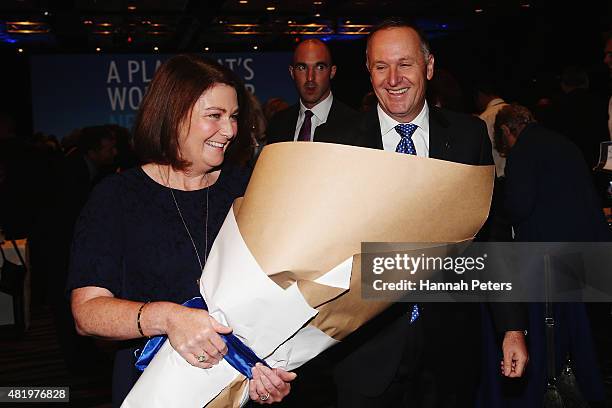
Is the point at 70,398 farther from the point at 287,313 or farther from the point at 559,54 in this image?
the point at 559,54

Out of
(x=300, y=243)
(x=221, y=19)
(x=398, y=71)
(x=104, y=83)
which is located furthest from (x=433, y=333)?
(x=221, y=19)

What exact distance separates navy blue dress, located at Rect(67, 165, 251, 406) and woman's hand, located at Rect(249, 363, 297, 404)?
0.33 meters

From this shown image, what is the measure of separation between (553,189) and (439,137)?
1.36 metres

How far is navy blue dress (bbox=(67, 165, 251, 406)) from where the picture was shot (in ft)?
4.97

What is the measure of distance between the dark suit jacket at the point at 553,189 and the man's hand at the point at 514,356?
1.33m

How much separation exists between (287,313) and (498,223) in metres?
0.99

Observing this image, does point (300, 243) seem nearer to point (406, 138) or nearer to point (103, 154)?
point (406, 138)

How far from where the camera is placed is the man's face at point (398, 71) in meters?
2.05

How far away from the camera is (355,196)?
3.90 ft

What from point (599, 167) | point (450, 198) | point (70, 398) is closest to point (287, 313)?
point (450, 198)

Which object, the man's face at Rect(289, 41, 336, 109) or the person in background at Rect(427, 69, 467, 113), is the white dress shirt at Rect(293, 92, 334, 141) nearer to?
the man's face at Rect(289, 41, 336, 109)

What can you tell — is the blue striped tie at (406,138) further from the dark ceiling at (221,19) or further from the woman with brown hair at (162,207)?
the dark ceiling at (221,19)

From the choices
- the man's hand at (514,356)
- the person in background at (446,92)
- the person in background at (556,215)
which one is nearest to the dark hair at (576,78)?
the person in background at (446,92)

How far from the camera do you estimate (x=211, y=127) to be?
1.53m
